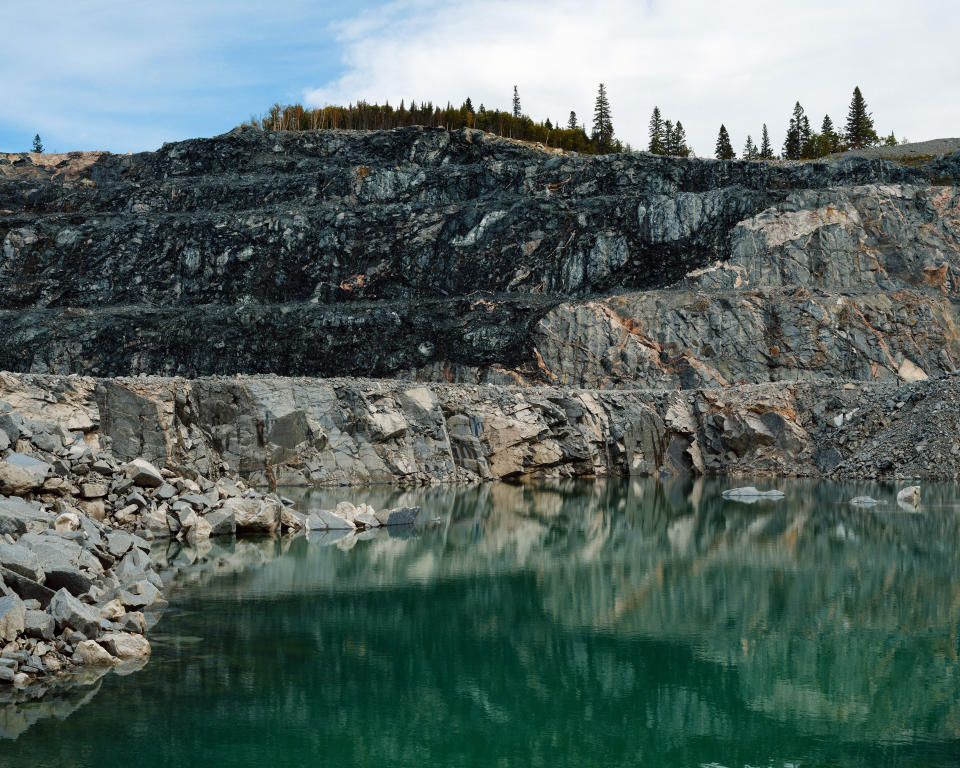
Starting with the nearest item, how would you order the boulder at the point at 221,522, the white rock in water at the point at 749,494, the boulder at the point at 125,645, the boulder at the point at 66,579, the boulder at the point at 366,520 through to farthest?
the boulder at the point at 125,645 → the boulder at the point at 66,579 → the boulder at the point at 221,522 → the boulder at the point at 366,520 → the white rock in water at the point at 749,494

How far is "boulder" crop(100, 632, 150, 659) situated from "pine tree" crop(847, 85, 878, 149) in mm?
89628

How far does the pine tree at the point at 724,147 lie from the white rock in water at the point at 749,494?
188 ft

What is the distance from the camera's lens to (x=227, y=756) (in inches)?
325

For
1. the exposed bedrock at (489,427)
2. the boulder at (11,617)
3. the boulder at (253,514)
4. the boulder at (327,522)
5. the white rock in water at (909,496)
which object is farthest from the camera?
the exposed bedrock at (489,427)

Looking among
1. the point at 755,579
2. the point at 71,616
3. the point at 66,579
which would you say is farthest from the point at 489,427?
the point at 71,616

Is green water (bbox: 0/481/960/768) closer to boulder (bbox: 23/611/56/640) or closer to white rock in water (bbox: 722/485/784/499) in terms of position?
boulder (bbox: 23/611/56/640)

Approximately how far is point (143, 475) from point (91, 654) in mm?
11880

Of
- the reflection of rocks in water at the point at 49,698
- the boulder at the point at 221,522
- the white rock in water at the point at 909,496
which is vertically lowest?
the white rock in water at the point at 909,496

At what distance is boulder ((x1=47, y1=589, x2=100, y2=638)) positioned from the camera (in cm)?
1091

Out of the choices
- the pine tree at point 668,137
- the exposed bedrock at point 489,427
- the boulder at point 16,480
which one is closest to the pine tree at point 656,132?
the pine tree at point 668,137

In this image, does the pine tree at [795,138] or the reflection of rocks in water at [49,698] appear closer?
the reflection of rocks in water at [49,698]

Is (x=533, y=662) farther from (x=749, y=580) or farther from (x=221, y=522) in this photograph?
(x=221, y=522)

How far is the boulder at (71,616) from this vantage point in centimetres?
1091

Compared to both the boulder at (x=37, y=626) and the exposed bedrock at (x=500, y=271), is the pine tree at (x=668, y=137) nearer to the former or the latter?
the exposed bedrock at (x=500, y=271)
